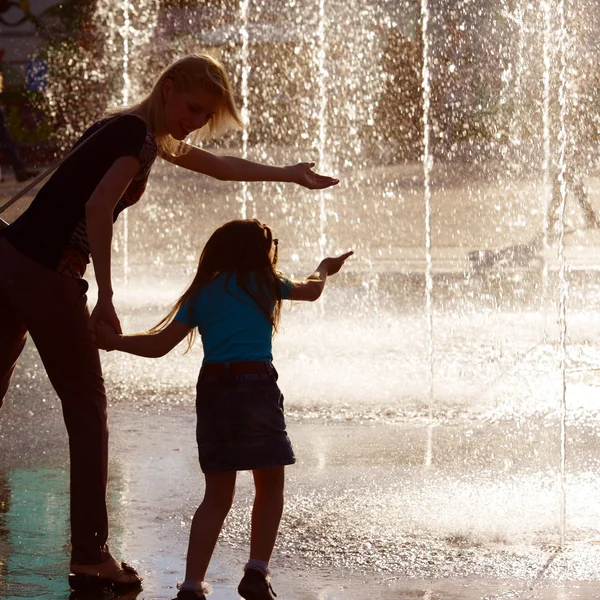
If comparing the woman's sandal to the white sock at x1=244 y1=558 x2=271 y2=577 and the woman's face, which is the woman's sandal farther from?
the woman's face

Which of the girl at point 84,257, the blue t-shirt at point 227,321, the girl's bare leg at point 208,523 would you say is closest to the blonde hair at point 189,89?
the girl at point 84,257

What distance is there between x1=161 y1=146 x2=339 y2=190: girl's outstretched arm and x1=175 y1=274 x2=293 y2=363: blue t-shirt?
414 millimetres

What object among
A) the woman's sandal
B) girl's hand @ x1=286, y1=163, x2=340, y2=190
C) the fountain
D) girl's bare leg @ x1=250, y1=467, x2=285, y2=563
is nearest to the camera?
girl's bare leg @ x1=250, y1=467, x2=285, y2=563

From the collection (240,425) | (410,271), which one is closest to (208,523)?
(240,425)

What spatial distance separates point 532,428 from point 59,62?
53.1ft

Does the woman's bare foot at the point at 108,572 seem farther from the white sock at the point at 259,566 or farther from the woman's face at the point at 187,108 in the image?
the woman's face at the point at 187,108

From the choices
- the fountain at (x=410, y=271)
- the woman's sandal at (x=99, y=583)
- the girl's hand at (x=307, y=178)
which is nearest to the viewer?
the woman's sandal at (x=99, y=583)

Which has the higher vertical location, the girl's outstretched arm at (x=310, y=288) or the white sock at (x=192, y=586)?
the girl's outstretched arm at (x=310, y=288)

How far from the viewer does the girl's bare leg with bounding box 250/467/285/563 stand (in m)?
3.53

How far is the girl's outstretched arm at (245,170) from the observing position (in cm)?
380

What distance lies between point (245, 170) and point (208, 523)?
0.99 m

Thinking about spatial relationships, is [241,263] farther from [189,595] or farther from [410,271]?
[410,271]

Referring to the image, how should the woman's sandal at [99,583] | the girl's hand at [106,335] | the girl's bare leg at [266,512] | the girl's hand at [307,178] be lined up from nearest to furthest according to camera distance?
the girl's hand at [106,335] < the girl's bare leg at [266,512] < the woman's sandal at [99,583] < the girl's hand at [307,178]

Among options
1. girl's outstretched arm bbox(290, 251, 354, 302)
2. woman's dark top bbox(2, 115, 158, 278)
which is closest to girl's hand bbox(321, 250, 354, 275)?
girl's outstretched arm bbox(290, 251, 354, 302)
